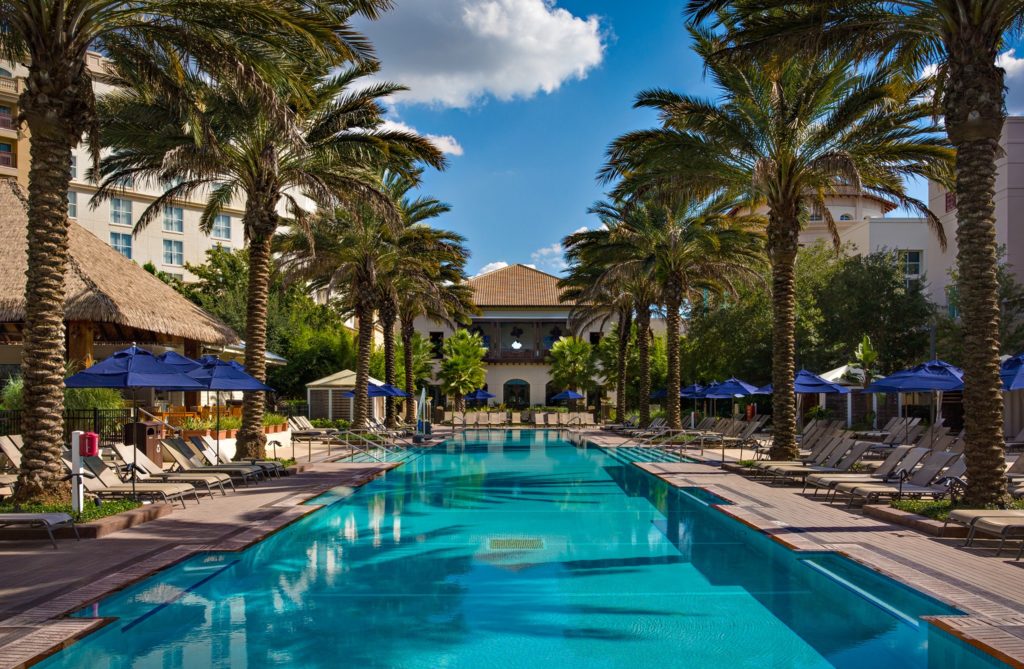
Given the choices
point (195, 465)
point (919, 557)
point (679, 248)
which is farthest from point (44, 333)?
point (679, 248)

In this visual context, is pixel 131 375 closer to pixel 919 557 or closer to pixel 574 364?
pixel 919 557

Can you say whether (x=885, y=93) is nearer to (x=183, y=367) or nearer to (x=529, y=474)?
(x=529, y=474)

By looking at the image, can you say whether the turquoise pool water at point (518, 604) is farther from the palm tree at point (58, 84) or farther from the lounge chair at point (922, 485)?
the palm tree at point (58, 84)

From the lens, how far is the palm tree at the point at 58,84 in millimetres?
11391

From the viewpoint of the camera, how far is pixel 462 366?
171ft

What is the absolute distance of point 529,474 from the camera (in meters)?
21.3

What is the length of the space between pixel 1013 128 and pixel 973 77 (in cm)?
2941

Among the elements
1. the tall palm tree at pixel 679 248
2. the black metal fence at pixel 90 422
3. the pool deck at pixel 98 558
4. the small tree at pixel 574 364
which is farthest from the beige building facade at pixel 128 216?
the pool deck at pixel 98 558

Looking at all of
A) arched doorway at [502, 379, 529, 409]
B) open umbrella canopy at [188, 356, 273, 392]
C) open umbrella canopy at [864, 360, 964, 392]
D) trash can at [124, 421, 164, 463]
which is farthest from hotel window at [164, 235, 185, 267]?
open umbrella canopy at [864, 360, 964, 392]

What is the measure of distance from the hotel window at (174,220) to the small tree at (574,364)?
25487mm

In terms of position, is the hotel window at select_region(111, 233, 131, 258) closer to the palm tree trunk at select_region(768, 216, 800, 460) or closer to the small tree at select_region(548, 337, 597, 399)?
the small tree at select_region(548, 337, 597, 399)

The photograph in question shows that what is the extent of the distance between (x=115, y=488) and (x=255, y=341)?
6912 mm

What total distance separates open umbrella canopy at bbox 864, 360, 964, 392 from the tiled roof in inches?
1702

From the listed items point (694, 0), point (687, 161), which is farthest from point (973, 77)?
point (687, 161)
